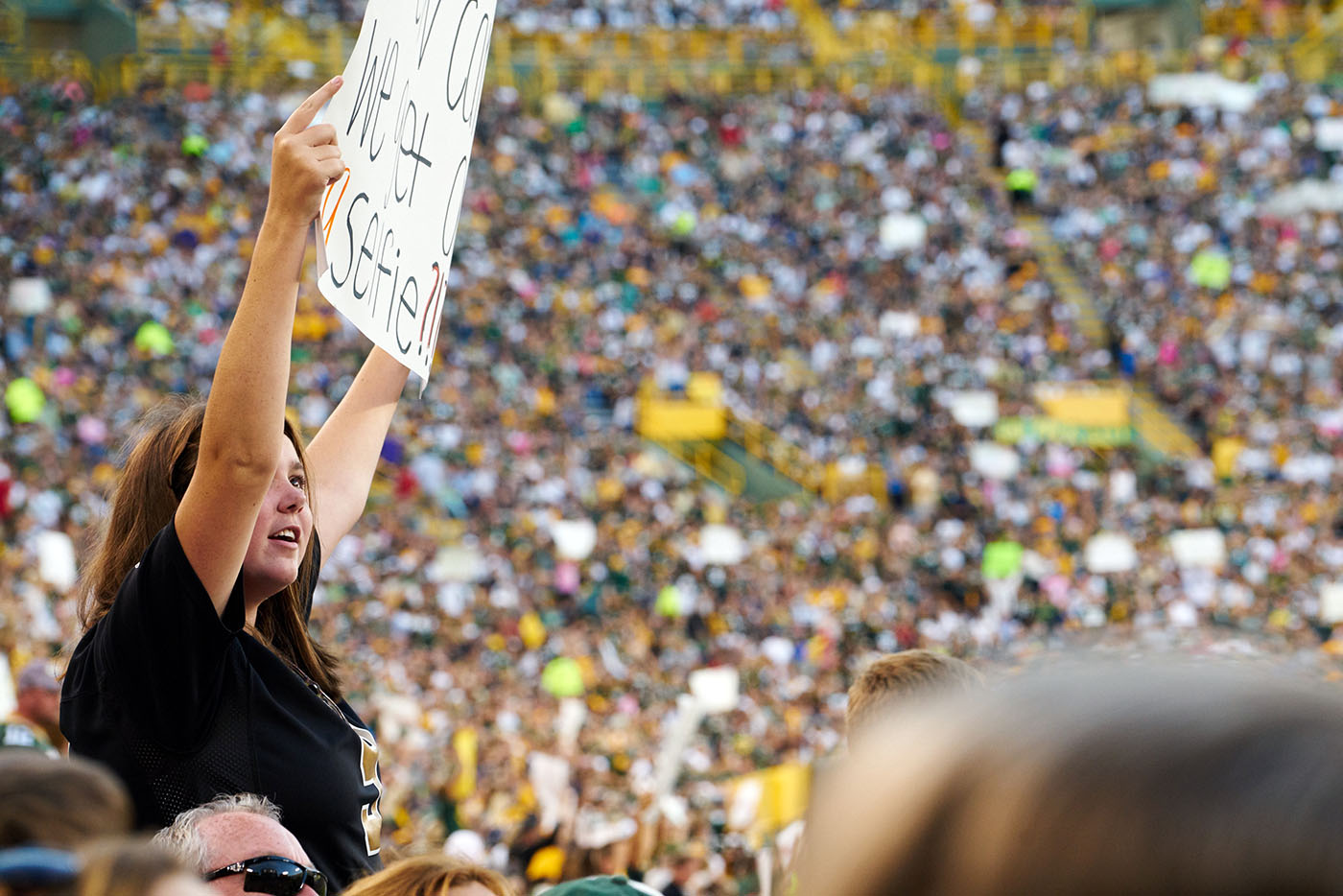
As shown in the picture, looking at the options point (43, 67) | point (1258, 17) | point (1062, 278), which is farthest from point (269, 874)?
point (1258, 17)

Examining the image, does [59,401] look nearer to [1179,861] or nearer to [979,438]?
[979,438]

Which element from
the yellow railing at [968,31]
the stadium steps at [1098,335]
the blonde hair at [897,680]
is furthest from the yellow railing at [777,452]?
the blonde hair at [897,680]

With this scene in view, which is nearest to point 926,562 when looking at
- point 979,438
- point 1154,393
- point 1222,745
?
point 979,438

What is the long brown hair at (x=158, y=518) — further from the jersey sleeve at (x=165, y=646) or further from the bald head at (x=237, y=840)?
the bald head at (x=237, y=840)

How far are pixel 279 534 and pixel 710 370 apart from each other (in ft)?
56.2

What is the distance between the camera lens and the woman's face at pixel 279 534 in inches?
67.8

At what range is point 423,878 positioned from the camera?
5.17ft

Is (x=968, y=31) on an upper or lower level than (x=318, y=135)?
upper

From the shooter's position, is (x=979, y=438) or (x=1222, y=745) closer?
(x=1222, y=745)

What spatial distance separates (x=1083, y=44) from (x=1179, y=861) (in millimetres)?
27852

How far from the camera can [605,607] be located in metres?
13.7

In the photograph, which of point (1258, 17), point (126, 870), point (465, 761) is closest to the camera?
point (126, 870)

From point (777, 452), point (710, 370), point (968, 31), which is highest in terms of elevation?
point (968, 31)

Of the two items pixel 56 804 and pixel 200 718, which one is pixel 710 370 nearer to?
pixel 200 718
